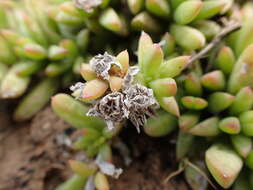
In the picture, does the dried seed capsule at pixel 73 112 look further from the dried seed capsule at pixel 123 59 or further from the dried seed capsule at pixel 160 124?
the dried seed capsule at pixel 123 59

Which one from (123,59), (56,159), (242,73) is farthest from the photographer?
(56,159)

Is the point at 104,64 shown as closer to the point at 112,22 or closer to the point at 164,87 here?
the point at 164,87

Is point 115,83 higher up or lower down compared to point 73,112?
higher up

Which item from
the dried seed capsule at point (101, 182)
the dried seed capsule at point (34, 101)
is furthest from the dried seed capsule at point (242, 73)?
the dried seed capsule at point (34, 101)

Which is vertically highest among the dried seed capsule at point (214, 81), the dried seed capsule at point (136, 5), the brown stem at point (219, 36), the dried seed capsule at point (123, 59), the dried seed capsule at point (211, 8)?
the dried seed capsule at point (136, 5)

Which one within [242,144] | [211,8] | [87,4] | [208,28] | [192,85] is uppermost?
[87,4]

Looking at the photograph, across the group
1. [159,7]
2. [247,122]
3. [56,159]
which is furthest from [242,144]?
[56,159]
